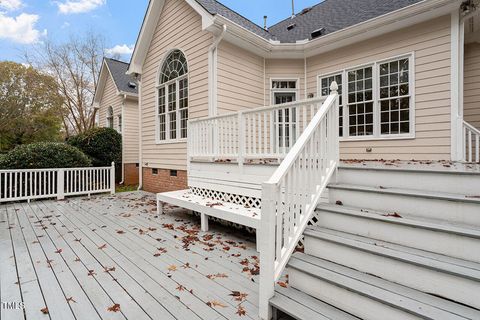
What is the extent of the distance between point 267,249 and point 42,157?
8.71 metres

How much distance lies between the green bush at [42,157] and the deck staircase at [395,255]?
343 inches

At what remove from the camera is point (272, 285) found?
2.14 metres

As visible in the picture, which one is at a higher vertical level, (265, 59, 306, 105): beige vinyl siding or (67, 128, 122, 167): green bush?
(265, 59, 306, 105): beige vinyl siding

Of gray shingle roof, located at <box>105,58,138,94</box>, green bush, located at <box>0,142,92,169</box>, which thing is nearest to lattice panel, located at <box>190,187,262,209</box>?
green bush, located at <box>0,142,92,169</box>

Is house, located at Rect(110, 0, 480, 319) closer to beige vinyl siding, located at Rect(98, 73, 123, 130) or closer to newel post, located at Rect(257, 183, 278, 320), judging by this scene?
newel post, located at Rect(257, 183, 278, 320)

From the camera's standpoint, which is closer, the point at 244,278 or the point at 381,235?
the point at 381,235

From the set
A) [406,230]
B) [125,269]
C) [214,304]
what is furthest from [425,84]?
[125,269]

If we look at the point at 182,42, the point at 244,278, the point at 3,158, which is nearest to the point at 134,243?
the point at 244,278

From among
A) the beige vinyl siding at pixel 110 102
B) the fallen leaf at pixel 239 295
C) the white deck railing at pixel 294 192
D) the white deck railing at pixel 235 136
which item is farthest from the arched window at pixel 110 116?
the fallen leaf at pixel 239 295

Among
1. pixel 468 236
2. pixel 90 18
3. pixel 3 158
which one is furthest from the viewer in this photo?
pixel 90 18

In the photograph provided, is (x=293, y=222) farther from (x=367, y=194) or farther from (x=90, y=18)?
(x=90, y=18)

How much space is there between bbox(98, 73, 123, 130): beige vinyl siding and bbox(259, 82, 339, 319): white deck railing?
40.6 feet

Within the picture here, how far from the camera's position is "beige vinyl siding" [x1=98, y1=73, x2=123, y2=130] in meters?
13.1

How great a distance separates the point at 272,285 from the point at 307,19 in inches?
380
